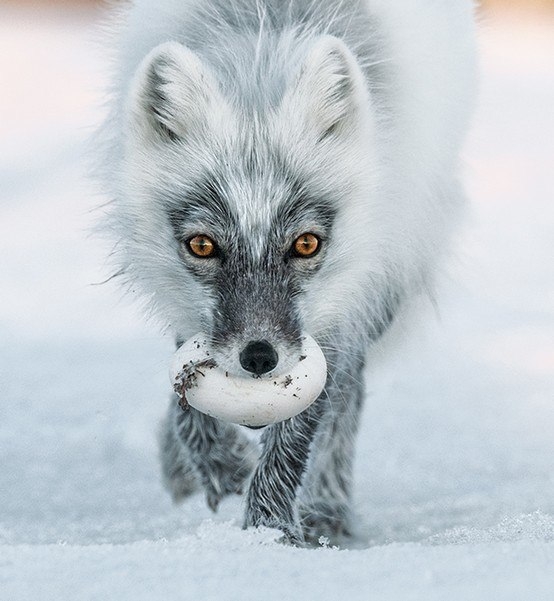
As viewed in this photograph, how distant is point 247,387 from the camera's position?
3.83 meters

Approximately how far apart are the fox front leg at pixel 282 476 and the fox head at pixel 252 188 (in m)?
0.69

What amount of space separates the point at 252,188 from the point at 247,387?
0.65m

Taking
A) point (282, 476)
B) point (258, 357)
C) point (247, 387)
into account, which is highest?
point (258, 357)

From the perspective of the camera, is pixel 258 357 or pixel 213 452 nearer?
pixel 258 357

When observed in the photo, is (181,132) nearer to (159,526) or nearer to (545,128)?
(159,526)

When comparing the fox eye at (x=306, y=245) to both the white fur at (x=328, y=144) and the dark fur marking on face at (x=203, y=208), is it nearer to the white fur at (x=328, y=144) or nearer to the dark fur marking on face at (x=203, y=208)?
the white fur at (x=328, y=144)

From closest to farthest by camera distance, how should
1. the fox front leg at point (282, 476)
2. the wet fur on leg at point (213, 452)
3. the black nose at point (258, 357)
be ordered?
the black nose at point (258, 357), the fox front leg at point (282, 476), the wet fur on leg at point (213, 452)

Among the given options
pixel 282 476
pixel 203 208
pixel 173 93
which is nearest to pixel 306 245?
pixel 203 208

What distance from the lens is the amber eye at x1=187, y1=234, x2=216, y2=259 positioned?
3.97m

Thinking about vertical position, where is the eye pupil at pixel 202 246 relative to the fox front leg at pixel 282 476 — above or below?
above

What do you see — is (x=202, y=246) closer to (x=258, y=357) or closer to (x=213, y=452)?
(x=258, y=357)

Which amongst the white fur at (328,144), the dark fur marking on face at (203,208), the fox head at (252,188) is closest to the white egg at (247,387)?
the fox head at (252,188)

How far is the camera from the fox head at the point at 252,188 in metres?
3.86

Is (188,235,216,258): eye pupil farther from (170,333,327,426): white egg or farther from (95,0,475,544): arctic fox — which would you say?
(170,333,327,426): white egg
